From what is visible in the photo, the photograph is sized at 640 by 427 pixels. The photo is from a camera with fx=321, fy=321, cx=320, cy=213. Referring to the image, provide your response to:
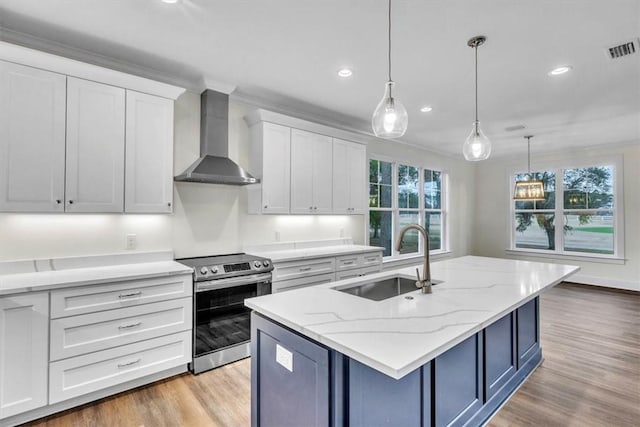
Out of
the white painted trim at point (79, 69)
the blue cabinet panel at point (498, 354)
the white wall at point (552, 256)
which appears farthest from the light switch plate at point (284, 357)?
the white wall at point (552, 256)

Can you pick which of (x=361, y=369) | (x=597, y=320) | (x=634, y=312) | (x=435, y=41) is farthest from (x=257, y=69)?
(x=634, y=312)

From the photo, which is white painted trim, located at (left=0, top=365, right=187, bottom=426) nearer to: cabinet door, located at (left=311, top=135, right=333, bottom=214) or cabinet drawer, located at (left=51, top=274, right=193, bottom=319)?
cabinet drawer, located at (left=51, top=274, right=193, bottom=319)

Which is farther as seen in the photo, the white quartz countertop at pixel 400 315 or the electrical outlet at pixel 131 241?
the electrical outlet at pixel 131 241

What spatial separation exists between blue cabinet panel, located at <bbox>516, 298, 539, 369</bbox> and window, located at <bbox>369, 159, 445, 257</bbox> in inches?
84.7

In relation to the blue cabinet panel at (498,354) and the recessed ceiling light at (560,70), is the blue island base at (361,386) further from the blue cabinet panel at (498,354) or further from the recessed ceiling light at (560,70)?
the recessed ceiling light at (560,70)

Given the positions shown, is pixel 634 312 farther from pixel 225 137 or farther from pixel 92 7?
pixel 92 7

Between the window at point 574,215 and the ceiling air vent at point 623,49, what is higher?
the ceiling air vent at point 623,49

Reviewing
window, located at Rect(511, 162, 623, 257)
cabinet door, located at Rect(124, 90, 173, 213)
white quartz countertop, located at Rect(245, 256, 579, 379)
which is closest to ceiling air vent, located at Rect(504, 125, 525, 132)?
window, located at Rect(511, 162, 623, 257)

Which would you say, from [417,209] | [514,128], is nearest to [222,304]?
[417,209]

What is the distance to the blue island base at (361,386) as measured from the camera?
1.29 metres

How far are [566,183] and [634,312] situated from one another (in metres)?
2.85

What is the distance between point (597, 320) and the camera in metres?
4.14

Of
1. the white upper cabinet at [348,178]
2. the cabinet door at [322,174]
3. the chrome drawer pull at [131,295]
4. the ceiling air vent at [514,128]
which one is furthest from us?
the ceiling air vent at [514,128]

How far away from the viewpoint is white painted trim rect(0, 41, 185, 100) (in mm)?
2153
